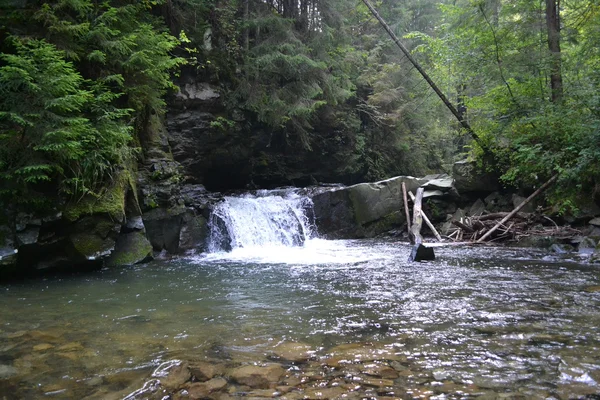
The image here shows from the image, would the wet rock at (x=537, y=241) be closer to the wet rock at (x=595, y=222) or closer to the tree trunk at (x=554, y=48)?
the wet rock at (x=595, y=222)

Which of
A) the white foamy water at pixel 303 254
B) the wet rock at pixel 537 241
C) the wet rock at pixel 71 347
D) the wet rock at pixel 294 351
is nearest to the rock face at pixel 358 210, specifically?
the white foamy water at pixel 303 254

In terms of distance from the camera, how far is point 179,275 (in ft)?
25.5

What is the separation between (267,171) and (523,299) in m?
14.0

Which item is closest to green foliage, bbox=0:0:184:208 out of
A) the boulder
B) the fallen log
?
the boulder

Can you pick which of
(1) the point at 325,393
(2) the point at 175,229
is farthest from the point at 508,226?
(1) the point at 325,393

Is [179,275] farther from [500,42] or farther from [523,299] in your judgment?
[500,42]

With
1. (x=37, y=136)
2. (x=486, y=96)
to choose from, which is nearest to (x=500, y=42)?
(x=486, y=96)

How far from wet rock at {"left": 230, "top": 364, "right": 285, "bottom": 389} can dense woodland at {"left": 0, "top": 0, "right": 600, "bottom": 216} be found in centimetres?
560

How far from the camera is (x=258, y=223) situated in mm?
12516

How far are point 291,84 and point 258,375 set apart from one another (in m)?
14.5

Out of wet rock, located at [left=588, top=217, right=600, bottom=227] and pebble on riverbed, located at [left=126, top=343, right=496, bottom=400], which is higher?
wet rock, located at [left=588, top=217, right=600, bottom=227]

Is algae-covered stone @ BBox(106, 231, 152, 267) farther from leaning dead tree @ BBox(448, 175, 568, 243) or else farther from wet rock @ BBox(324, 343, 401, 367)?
leaning dead tree @ BBox(448, 175, 568, 243)

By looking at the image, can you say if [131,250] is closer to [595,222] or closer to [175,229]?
[175,229]

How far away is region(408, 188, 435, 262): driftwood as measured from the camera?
8.45 m
